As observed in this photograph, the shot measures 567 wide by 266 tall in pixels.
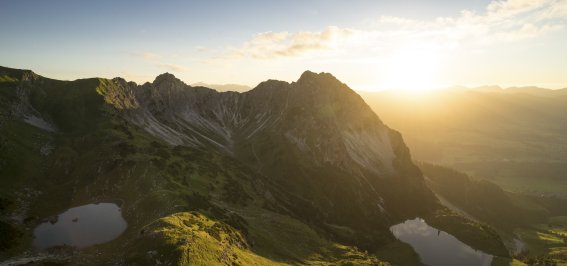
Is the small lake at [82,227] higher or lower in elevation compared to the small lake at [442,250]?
higher

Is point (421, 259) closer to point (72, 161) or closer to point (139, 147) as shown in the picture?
point (139, 147)

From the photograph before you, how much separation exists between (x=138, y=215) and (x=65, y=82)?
13020 centimetres

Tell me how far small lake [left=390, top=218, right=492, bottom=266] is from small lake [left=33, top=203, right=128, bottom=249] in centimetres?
13008

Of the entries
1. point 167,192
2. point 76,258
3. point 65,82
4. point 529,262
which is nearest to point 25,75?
point 65,82

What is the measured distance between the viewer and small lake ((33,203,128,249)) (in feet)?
265

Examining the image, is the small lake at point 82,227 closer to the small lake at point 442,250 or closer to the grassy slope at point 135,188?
the grassy slope at point 135,188

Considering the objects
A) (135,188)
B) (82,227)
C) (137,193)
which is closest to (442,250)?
(137,193)

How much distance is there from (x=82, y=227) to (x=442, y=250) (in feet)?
521

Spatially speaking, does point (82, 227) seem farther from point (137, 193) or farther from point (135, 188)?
point (135, 188)

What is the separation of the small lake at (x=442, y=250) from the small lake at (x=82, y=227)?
130 metres

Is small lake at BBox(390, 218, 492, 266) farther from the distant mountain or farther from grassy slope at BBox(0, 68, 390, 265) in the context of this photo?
grassy slope at BBox(0, 68, 390, 265)

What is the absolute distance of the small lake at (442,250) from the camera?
536 feet

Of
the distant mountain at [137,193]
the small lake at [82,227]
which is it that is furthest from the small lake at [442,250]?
the small lake at [82,227]

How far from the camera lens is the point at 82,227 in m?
88.6
